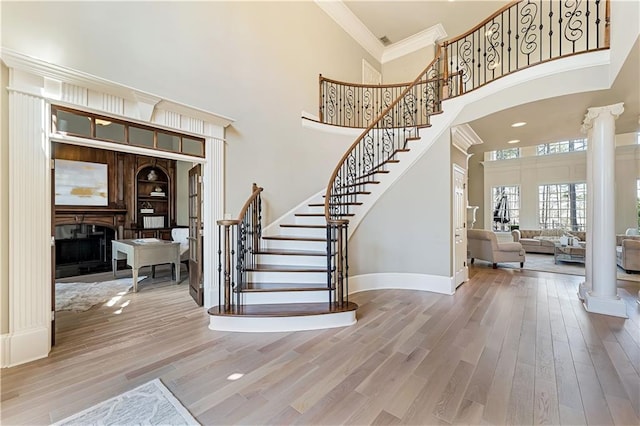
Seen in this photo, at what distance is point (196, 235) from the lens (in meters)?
4.01

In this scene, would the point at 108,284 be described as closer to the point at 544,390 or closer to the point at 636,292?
the point at 544,390

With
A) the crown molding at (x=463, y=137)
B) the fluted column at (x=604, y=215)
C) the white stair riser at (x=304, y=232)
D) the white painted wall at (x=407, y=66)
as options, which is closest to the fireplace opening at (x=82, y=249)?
the white stair riser at (x=304, y=232)

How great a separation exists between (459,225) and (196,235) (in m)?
4.51

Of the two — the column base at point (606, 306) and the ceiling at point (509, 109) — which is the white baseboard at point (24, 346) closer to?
the ceiling at point (509, 109)

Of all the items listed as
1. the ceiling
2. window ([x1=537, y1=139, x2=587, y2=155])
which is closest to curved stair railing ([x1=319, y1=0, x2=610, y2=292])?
the ceiling

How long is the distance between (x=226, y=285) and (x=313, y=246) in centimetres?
141

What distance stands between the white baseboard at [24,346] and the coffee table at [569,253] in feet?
32.3

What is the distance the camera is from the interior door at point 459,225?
15.3 feet

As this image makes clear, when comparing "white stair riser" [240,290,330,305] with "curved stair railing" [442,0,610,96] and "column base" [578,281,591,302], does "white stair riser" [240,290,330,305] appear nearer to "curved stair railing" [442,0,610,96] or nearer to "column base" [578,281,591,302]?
"column base" [578,281,591,302]

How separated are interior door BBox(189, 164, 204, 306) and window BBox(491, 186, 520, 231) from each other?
10950 millimetres

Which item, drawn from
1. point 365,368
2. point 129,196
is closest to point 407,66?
point 365,368

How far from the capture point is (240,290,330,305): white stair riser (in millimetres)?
3307

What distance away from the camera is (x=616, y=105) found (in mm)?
3439

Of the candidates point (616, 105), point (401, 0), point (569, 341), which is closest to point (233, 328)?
point (569, 341)
